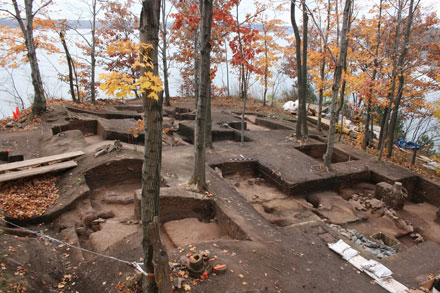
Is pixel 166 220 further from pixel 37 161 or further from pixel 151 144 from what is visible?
pixel 37 161

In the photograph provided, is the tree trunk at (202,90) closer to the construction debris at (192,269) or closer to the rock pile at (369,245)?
the construction debris at (192,269)

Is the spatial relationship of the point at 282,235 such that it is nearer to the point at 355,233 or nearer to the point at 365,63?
the point at 355,233

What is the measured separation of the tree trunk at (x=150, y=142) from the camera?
2672 mm

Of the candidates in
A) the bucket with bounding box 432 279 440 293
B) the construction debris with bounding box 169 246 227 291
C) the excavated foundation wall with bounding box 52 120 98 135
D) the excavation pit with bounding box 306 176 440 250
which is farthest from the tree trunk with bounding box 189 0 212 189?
the excavated foundation wall with bounding box 52 120 98 135

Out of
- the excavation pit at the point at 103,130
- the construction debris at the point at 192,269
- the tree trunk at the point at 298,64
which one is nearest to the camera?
the construction debris at the point at 192,269

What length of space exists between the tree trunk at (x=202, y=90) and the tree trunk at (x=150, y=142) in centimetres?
297

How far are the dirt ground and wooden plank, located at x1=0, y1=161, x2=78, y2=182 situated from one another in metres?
0.27

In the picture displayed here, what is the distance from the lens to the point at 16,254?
3.77 meters

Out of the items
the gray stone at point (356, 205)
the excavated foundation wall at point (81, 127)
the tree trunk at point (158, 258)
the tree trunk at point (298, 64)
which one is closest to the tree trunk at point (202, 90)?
the tree trunk at point (158, 258)

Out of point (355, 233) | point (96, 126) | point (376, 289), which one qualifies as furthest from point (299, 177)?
point (96, 126)

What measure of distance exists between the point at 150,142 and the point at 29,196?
4965mm

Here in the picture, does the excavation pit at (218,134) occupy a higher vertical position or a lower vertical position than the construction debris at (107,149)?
lower

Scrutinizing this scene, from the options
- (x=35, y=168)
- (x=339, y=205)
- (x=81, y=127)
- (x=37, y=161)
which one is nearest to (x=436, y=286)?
(x=339, y=205)

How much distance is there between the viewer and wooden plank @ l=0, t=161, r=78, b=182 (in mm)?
6234
